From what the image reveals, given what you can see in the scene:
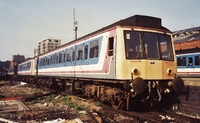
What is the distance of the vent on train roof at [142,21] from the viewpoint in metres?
8.16

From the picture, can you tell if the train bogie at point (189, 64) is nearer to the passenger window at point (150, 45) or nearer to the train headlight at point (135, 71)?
the passenger window at point (150, 45)

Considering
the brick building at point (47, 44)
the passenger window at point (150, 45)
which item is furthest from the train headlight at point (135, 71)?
the brick building at point (47, 44)

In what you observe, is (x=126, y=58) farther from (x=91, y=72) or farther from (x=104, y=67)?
(x=91, y=72)

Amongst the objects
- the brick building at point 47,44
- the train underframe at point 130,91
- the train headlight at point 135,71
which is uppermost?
the brick building at point 47,44

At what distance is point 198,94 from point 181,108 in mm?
992

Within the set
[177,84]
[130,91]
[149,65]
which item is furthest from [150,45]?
[130,91]

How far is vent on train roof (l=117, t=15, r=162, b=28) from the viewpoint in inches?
321

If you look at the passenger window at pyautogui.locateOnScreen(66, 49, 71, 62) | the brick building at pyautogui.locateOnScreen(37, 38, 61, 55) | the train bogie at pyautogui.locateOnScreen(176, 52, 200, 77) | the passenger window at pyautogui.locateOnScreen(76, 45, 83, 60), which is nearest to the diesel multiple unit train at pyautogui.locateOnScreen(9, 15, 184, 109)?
the passenger window at pyautogui.locateOnScreen(76, 45, 83, 60)

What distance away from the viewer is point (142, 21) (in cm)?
832

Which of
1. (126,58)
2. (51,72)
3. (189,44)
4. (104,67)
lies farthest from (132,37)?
(189,44)

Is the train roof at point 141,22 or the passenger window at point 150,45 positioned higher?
the train roof at point 141,22

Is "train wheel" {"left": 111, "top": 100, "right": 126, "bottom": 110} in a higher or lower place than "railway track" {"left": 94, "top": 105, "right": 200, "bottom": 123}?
higher

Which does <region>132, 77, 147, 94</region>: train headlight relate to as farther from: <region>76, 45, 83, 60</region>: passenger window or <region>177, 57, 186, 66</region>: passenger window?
<region>177, 57, 186, 66</region>: passenger window

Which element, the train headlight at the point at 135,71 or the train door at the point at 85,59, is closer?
the train headlight at the point at 135,71
